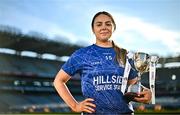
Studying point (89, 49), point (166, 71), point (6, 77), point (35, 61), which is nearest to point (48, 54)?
point (35, 61)

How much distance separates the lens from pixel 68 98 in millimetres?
2475

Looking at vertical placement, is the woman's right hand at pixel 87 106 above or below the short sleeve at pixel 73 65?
below

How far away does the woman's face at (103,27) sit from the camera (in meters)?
2.51

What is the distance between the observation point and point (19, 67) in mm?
37719

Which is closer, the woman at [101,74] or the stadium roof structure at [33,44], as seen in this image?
the woman at [101,74]

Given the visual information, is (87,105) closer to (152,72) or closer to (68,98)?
(68,98)

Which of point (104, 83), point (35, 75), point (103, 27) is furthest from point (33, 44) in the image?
point (104, 83)

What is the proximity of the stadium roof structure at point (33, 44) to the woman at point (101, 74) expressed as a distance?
33975mm

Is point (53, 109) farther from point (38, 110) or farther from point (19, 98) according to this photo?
point (19, 98)

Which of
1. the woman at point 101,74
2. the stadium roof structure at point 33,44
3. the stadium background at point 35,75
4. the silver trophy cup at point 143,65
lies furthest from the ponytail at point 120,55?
the stadium roof structure at point 33,44

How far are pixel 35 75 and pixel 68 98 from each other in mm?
34969

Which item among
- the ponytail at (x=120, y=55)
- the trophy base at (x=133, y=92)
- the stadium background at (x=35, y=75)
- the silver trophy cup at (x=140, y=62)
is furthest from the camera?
the stadium background at (x=35, y=75)

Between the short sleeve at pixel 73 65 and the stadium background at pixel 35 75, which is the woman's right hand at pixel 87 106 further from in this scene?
the stadium background at pixel 35 75

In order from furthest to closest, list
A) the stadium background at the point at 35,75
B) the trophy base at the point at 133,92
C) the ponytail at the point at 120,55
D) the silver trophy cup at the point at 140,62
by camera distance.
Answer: the stadium background at the point at 35,75 → the silver trophy cup at the point at 140,62 → the ponytail at the point at 120,55 → the trophy base at the point at 133,92
